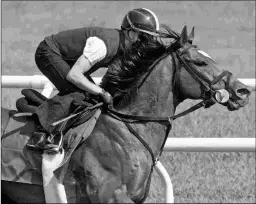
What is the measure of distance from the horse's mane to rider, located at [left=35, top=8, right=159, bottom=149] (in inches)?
1.7

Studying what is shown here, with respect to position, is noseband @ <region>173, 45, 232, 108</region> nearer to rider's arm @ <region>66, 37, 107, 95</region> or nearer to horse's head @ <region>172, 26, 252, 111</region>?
horse's head @ <region>172, 26, 252, 111</region>

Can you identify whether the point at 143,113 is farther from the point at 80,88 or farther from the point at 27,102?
the point at 27,102

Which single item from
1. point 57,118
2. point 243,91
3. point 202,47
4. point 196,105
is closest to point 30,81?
point 57,118

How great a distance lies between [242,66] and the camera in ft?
46.4

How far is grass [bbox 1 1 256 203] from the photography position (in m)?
6.95

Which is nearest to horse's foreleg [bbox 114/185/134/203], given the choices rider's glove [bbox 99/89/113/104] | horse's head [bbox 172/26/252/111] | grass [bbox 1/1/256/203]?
rider's glove [bbox 99/89/113/104]

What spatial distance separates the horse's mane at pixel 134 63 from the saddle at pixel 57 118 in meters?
0.24

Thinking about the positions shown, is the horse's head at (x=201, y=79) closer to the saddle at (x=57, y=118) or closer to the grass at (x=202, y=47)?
the saddle at (x=57, y=118)

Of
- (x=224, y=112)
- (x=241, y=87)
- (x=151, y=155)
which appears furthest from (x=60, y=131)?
(x=224, y=112)

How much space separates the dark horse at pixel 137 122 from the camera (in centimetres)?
440

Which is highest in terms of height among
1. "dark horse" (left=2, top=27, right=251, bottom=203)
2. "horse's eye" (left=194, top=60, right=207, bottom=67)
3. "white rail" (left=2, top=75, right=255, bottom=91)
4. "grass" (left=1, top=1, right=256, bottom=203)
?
"horse's eye" (left=194, top=60, right=207, bottom=67)

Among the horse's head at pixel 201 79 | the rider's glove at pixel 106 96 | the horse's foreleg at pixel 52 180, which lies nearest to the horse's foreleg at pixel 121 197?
the horse's foreleg at pixel 52 180

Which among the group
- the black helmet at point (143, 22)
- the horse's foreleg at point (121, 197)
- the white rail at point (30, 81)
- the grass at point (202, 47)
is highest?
the black helmet at point (143, 22)

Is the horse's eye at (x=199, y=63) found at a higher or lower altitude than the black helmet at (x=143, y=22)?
lower
